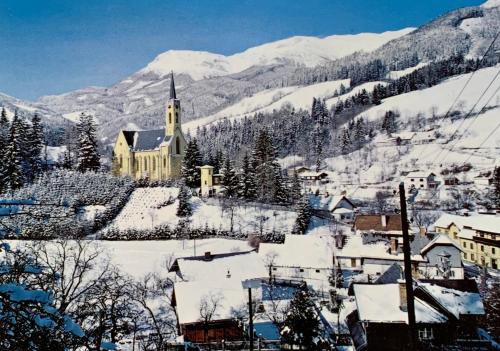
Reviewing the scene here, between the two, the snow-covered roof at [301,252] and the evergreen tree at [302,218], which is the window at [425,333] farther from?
the evergreen tree at [302,218]

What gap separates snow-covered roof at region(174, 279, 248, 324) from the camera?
2635cm

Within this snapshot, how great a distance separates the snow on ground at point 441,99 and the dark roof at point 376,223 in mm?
93428

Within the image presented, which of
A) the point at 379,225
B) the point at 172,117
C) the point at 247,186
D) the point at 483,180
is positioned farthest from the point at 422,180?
the point at 172,117

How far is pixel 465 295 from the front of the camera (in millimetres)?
22281

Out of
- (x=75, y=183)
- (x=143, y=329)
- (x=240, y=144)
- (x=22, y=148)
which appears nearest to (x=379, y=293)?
(x=143, y=329)

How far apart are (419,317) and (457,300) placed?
2.99 meters

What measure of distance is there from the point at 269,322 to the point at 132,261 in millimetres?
19123

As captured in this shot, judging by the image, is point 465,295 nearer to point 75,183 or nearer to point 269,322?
point 269,322

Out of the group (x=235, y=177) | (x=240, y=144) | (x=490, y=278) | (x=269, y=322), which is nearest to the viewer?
(x=269, y=322)

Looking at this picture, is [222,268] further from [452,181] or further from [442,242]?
[452,181]

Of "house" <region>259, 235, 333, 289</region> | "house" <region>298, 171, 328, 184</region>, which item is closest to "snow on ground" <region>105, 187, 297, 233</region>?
"house" <region>259, 235, 333, 289</region>

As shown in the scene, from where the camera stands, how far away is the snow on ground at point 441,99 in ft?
456

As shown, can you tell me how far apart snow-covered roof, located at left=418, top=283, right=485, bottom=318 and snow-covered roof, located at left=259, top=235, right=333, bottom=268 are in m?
21.1

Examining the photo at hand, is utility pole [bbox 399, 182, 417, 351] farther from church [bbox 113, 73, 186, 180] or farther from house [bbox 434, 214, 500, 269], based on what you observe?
church [bbox 113, 73, 186, 180]
